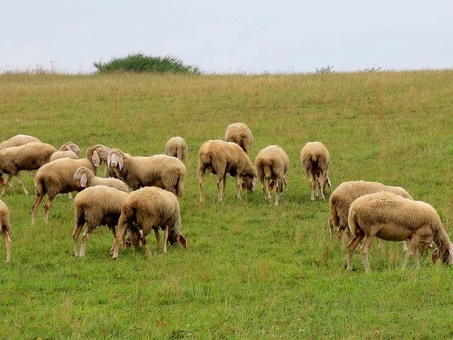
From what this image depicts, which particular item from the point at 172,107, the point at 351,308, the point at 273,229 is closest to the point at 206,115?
the point at 172,107

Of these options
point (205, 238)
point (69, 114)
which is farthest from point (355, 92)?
point (205, 238)

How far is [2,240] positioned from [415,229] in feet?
23.1

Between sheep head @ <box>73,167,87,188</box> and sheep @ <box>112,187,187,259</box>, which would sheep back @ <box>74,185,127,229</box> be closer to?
sheep @ <box>112,187,187,259</box>

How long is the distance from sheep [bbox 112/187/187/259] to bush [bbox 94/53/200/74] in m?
37.6

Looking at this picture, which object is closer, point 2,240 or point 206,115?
point 2,240

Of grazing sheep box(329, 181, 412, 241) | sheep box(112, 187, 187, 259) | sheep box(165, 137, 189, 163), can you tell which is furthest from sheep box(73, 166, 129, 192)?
sheep box(165, 137, 189, 163)

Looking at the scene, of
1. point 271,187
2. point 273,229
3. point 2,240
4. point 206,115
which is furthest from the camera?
point 206,115

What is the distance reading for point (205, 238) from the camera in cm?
1453

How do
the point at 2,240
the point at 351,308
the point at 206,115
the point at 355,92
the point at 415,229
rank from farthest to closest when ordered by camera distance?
the point at 355,92 < the point at 206,115 < the point at 2,240 < the point at 415,229 < the point at 351,308

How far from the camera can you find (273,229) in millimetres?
15352

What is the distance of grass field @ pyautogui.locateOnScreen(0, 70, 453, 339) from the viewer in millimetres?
9594

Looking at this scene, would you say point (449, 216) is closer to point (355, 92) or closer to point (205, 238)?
point (205, 238)

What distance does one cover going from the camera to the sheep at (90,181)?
1510cm

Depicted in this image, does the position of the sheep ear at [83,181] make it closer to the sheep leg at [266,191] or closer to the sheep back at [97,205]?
the sheep back at [97,205]
